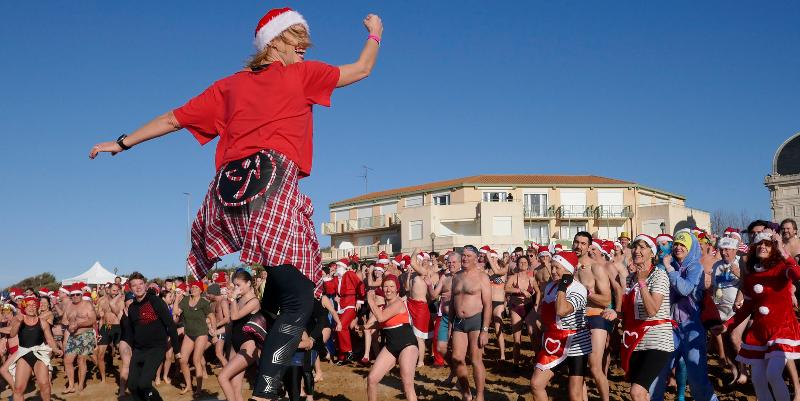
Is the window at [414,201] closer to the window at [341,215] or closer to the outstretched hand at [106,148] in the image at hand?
the window at [341,215]

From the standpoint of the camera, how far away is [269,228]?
3.32 metres

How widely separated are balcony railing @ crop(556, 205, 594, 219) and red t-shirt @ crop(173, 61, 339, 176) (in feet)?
183

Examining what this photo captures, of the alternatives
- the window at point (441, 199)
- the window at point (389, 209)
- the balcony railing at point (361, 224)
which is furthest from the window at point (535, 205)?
the window at point (389, 209)

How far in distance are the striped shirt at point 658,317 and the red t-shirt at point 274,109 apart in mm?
4836

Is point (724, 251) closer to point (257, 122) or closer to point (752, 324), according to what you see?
point (752, 324)

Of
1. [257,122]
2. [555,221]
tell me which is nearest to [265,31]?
[257,122]

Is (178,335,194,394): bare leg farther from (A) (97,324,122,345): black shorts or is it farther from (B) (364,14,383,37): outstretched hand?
(B) (364,14,383,37): outstretched hand

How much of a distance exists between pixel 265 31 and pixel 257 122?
0.48 m

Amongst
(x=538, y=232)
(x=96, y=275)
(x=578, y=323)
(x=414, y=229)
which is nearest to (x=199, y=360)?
(x=578, y=323)

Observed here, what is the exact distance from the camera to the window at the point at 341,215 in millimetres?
67375

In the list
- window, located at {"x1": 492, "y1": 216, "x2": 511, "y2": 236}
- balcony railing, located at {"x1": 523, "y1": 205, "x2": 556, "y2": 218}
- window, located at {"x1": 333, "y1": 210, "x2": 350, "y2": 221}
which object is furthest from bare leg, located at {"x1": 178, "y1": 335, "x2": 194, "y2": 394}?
window, located at {"x1": 333, "y1": 210, "x2": 350, "y2": 221}

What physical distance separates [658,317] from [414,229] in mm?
50107

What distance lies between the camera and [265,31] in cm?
360

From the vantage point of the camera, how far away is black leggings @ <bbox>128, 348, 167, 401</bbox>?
9.20 m
